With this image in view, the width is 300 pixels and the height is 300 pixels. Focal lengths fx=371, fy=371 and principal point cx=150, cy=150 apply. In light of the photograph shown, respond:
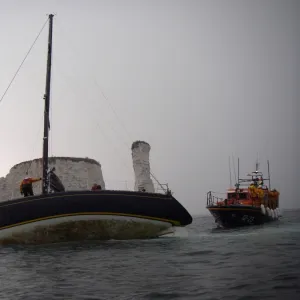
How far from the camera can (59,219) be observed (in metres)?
12.6

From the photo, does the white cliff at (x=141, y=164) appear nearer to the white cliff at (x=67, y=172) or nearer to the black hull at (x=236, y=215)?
the white cliff at (x=67, y=172)

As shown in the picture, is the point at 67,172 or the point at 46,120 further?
the point at 67,172

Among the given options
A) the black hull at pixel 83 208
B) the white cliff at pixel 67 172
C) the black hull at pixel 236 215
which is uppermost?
the white cliff at pixel 67 172

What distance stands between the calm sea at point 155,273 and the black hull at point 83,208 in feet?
7.28

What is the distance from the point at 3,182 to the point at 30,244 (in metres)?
12.8

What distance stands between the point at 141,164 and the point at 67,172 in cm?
429

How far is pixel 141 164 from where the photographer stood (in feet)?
72.0

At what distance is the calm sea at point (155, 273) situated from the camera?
213 inches

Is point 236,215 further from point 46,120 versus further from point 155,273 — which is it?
point 155,273

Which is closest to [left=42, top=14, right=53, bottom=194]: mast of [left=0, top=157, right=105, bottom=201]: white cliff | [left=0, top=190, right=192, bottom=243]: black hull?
[left=0, top=190, right=192, bottom=243]: black hull

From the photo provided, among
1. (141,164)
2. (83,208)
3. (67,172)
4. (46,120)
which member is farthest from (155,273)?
(141,164)

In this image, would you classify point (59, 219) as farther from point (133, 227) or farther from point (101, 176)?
point (101, 176)

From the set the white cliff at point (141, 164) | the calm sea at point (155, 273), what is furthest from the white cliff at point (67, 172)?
the calm sea at point (155, 273)

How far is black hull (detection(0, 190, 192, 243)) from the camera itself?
12.5 meters
